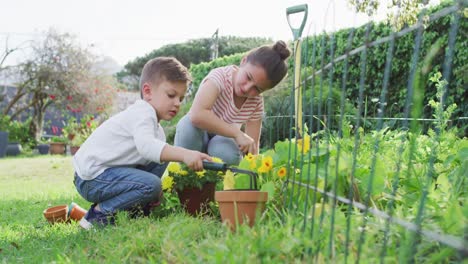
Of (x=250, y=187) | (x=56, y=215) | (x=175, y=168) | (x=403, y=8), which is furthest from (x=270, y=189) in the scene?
(x=403, y=8)

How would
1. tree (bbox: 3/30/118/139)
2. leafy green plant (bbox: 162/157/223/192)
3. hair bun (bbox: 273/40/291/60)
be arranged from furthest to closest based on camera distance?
tree (bbox: 3/30/118/139)
hair bun (bbox: 273/40/291/60)
leafy green plant (bbox: 162/157/223/192)

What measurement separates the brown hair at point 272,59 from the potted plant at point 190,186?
0.66 metres

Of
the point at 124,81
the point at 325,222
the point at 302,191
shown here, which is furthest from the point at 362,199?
the point at 124,81

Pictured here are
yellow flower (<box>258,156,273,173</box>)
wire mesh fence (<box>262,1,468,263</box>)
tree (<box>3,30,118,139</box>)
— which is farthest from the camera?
tree (<box>3,30,118,139</box>)

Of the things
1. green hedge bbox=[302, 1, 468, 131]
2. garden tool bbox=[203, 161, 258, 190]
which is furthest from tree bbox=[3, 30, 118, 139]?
garden tool bbox=[203, 161, 258, 190]

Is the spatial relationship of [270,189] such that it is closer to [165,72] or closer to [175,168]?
[175,168]

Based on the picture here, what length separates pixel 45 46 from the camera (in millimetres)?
16141

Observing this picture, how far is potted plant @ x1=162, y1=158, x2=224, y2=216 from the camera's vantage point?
289 centimetres

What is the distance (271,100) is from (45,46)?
1119 cm

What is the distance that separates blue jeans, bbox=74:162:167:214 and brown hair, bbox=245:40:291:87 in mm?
840

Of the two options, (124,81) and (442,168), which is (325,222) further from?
(124,81)

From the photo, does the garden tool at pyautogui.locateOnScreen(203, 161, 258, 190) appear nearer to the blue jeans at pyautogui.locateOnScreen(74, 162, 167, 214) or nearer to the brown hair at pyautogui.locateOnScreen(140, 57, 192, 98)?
the blue jeans at pyautogui.locateOnScreen(74, 162, 167, 214)

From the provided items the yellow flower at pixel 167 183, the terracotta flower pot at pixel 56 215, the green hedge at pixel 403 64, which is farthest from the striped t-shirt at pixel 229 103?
the green hedge at pixel 403 64

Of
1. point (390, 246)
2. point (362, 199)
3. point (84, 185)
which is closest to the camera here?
point (390, 246)
